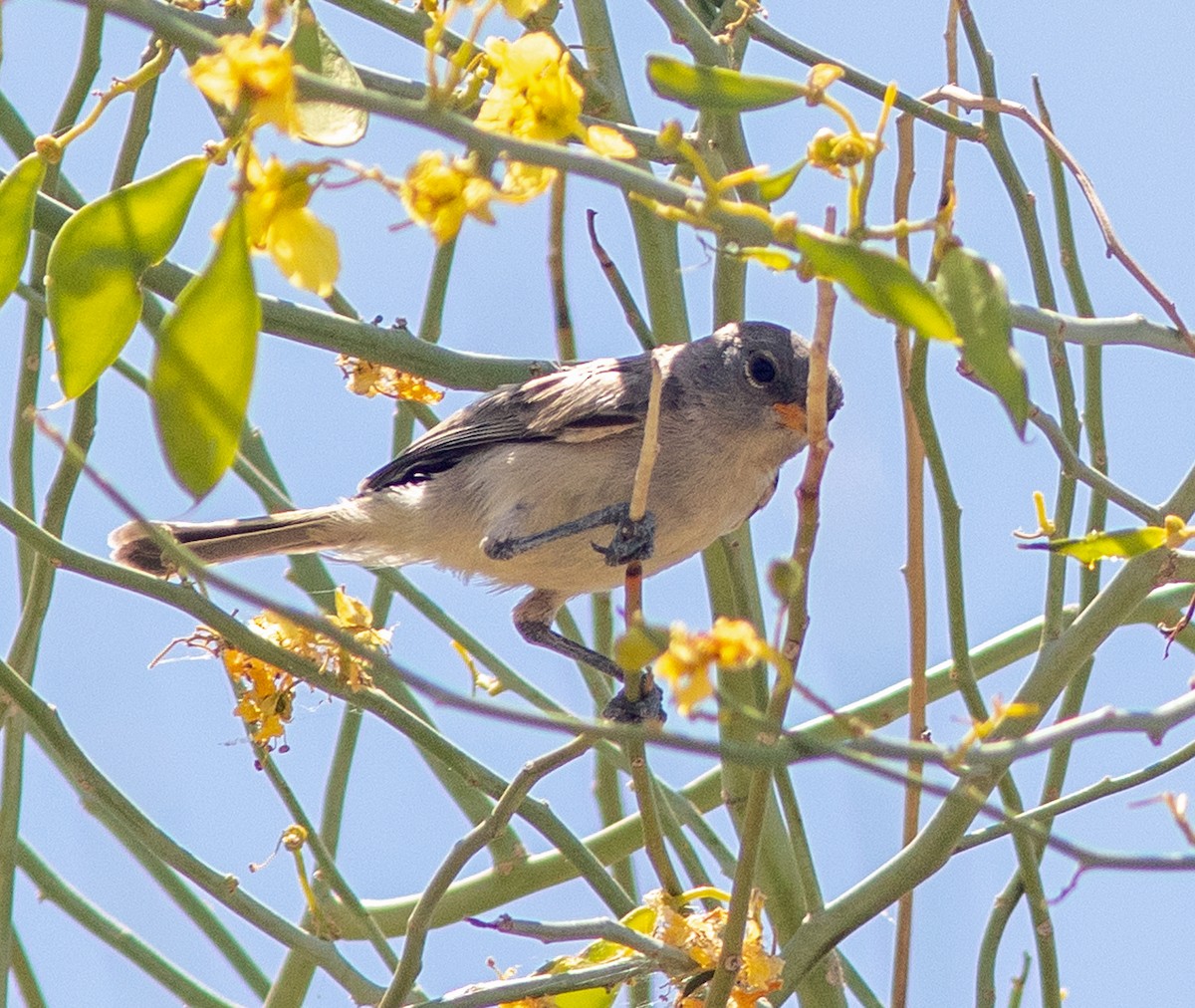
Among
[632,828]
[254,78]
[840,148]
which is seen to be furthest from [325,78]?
[632,828]

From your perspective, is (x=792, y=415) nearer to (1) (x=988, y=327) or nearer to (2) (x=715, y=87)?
(2) (x=715, y=87)

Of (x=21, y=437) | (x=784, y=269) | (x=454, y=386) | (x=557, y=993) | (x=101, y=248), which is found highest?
(x=21, y=437)

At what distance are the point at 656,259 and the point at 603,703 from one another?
96 cm

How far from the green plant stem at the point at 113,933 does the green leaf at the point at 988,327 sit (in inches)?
85.2

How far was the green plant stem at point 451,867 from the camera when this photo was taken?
2.09 m

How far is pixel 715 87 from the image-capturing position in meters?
1.39

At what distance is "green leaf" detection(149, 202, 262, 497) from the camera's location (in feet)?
3.74

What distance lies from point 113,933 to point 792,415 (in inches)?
73.6

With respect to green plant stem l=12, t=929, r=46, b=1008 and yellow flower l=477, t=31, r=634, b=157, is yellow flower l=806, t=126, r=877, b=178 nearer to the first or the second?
yellow flower l=477, t=31, r=634, b=157

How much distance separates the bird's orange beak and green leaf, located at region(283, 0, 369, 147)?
2.25 metres

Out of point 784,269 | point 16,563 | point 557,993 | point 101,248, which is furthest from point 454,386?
point 784,269

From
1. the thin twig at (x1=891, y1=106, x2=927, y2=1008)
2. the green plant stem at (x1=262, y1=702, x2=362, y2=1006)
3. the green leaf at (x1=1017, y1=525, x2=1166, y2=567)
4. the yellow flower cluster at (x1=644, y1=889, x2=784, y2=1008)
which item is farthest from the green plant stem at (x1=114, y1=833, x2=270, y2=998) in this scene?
the green leaf at (x1=1017, y1=525, x2=1166, y2=567)

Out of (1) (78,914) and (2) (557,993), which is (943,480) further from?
(1) (78,914)

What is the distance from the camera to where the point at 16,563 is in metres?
3.24
